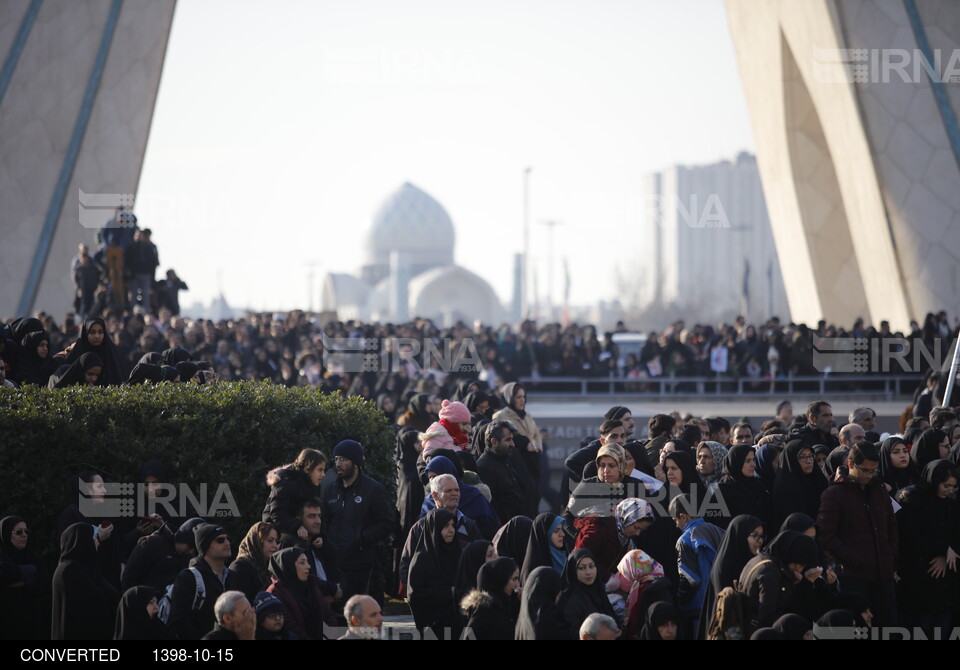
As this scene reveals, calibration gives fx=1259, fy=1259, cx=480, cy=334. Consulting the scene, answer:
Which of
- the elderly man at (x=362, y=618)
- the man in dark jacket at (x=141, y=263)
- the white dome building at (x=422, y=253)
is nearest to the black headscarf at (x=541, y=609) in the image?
the elderly man at (x=362, y=618)

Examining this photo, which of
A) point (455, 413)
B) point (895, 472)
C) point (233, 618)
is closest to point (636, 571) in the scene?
point (233, 618)

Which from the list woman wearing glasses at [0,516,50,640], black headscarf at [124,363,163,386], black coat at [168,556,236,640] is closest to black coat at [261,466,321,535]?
black coat at [168,556,236,640]

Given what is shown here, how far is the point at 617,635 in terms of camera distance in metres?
6.58

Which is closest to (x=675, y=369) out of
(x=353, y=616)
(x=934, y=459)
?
(x=934, y=459)

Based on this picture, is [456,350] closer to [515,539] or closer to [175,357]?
[175,357]

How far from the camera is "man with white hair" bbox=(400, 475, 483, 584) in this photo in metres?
8.18

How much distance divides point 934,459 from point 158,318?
12919 millimetres

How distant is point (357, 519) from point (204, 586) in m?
1.85

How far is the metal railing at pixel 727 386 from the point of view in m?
20.8

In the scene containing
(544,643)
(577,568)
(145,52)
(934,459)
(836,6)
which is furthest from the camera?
(145,52)

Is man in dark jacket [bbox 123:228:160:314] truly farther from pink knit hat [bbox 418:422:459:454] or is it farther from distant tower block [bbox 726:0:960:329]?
distant tower block [bbox 726:0:960:329]

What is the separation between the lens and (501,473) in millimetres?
9695

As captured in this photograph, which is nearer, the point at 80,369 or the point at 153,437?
the point at 153,437

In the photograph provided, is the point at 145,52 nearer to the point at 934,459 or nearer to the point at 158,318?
the point at 158,318
